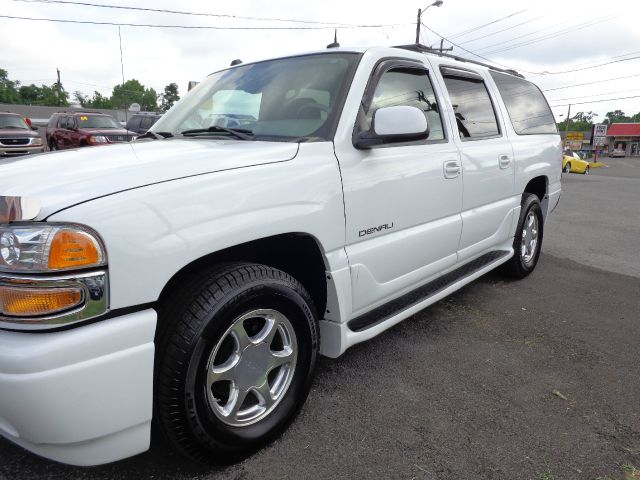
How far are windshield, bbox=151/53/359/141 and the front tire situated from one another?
85cm

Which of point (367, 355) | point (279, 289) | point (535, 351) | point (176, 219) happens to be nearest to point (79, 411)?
point (176, 219)

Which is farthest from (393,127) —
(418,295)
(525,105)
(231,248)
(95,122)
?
(95,122)

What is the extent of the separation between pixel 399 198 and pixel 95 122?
1513 cm

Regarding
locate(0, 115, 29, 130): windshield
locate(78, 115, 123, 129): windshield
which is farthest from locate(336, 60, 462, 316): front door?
locate(0, 115, 29, 130): windshield

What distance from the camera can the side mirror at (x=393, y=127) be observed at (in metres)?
2.27

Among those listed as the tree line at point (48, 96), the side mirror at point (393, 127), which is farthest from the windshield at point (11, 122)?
the tree line at point (48, 96)

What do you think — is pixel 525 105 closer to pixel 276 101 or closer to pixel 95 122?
pixel 276 101

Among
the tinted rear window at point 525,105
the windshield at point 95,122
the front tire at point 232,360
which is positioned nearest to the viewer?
the front tire at point 232,360

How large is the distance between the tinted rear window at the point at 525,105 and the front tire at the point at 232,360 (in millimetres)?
2985

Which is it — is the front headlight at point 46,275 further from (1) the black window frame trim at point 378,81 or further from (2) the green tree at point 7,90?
(2) the green tree at point 7,90

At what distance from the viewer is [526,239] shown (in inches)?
178

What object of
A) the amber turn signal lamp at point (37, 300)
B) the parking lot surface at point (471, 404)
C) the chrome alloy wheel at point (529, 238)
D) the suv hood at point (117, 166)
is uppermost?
the suv hood at point (117, 166)

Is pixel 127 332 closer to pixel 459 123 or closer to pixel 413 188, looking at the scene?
pixel 413 188

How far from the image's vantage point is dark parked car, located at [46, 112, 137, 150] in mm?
14203
